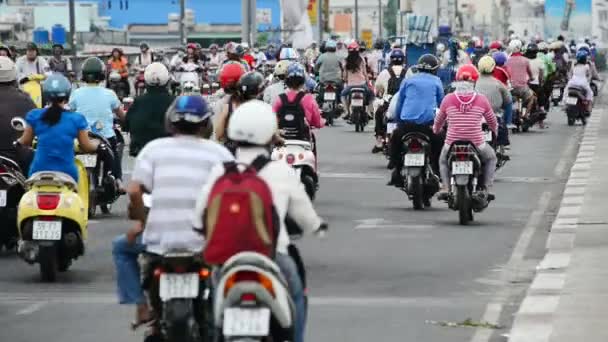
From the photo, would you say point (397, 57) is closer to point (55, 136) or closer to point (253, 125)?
point (55, 136)

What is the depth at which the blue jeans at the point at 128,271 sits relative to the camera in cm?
1123

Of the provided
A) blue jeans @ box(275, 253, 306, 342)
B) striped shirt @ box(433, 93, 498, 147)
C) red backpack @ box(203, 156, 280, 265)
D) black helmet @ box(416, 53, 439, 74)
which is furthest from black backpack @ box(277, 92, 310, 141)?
red backpack @ box(203, 156, 280, 265)

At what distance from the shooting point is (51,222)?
15.9 m

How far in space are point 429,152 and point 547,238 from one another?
3472 mm

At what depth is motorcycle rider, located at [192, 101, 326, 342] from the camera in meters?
9.77

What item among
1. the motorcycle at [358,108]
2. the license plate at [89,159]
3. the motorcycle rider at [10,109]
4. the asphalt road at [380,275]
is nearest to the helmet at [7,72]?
the motorcycle rider at [10,109]

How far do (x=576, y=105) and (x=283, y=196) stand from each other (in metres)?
34.8

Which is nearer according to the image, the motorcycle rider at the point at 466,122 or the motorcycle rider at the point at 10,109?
the motorcycle rider at the point at 10,109

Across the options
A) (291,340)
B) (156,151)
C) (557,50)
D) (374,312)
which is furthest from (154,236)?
(557,50)

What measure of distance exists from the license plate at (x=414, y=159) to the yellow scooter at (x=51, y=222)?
22.9ft

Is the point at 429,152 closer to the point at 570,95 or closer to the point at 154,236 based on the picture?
the point at 154,236

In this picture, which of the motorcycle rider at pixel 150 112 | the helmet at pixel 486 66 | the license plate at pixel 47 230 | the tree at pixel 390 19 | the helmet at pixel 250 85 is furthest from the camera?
the tree at pixel 390 19

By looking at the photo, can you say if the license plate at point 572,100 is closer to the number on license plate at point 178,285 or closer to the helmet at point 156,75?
the helmet at point 156,75

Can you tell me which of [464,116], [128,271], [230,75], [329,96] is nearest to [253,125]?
[128,271]
